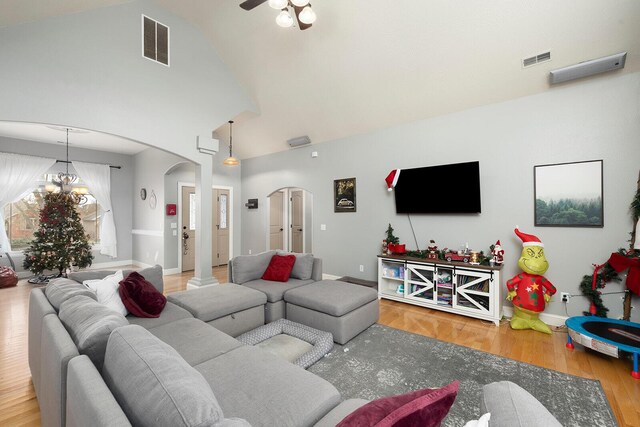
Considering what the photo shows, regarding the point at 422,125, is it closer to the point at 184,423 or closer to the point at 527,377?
the point at 527,377

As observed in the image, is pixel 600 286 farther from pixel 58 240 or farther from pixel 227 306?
pixel 58 240

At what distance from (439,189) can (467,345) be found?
7.00 ft

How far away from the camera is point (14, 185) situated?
18.7 feet

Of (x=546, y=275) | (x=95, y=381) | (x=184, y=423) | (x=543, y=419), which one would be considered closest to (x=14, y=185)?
(x=95, y=381)

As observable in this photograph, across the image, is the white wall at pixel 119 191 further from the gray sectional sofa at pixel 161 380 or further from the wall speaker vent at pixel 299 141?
the gray sectional sofa at pixel 161 380

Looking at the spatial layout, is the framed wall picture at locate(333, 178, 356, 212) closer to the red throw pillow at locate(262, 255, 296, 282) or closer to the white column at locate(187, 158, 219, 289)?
the red throw pillow at locate(262, 255, 296, 282)

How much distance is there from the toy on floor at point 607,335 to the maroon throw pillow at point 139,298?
392 cm

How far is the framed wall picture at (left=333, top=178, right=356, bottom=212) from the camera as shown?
5.26 m

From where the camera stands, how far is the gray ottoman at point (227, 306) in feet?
9.08

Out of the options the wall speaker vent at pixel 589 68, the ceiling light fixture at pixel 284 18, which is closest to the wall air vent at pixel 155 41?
the ceiling light fixture at pixel 284 18

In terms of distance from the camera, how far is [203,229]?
4742 mm

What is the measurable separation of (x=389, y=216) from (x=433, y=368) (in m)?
2.66

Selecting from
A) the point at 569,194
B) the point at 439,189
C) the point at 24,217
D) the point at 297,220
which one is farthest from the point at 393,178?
the point at 24,217

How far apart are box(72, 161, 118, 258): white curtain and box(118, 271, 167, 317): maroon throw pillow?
5.67 meters
